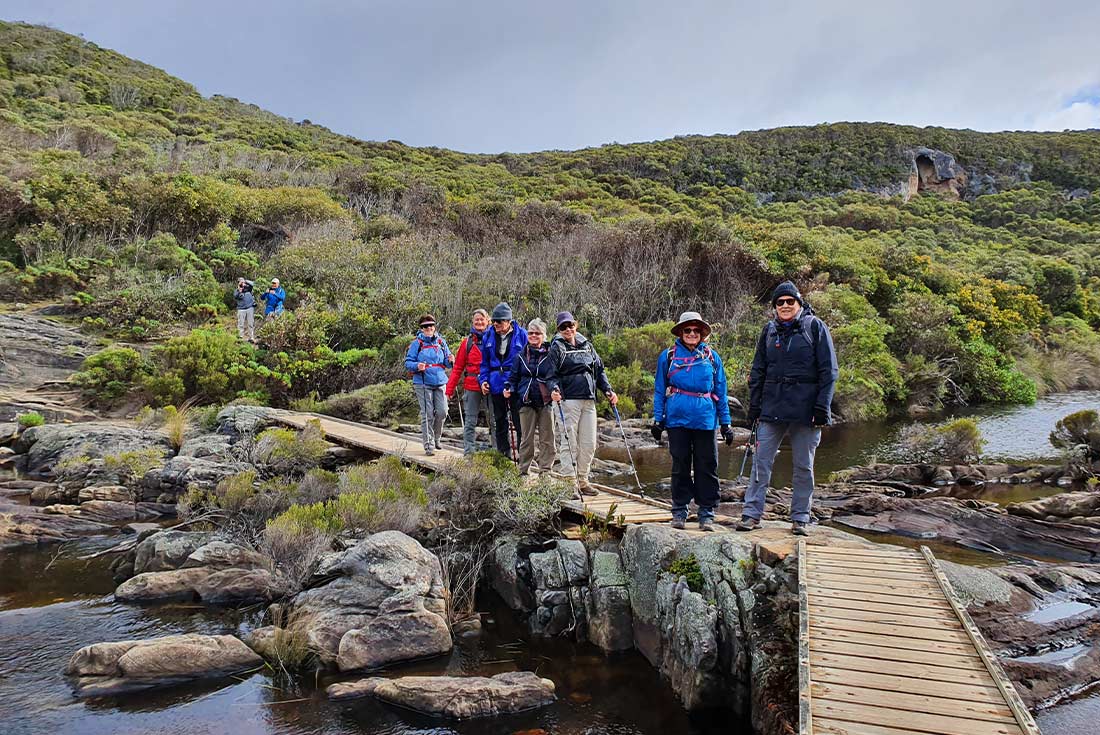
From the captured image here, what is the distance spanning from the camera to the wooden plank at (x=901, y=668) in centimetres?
406

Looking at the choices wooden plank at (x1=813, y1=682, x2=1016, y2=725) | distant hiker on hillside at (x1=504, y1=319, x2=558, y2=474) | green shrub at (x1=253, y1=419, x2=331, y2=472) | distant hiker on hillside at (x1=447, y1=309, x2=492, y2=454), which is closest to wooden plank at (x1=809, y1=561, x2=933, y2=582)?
wooden plank at (x1=813, y1=682, x2=1016, y2=725)

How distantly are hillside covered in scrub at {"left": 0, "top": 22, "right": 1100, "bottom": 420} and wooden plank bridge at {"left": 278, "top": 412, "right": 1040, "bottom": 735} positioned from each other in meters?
13.3

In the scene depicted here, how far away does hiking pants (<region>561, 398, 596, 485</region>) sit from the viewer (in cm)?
783

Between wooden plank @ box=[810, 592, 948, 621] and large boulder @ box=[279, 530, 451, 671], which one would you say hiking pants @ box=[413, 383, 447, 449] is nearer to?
large boulder @ box=[279, 530, 451, 671]

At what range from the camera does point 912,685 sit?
4012mm

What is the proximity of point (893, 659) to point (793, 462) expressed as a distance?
79.5 inches

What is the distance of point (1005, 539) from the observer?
9.42 m

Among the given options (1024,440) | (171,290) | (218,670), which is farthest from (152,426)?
(1024,440)

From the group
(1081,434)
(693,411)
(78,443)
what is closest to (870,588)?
(693,411)

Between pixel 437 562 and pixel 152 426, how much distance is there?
9521 mm

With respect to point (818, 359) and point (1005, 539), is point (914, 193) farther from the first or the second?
point (818, 359)

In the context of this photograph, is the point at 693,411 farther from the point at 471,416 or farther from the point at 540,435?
the point at 471,416

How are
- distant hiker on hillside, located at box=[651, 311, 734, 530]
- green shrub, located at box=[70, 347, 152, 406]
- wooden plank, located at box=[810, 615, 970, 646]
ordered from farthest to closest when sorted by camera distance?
green shrub, located at box=[70, 347, 152, 406]
distant hiker on hillside, located at box=[651, 311, 734, 530]
wooden plank, located at box=[810, 615, 970, 646]

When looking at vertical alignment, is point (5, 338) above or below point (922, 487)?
above
